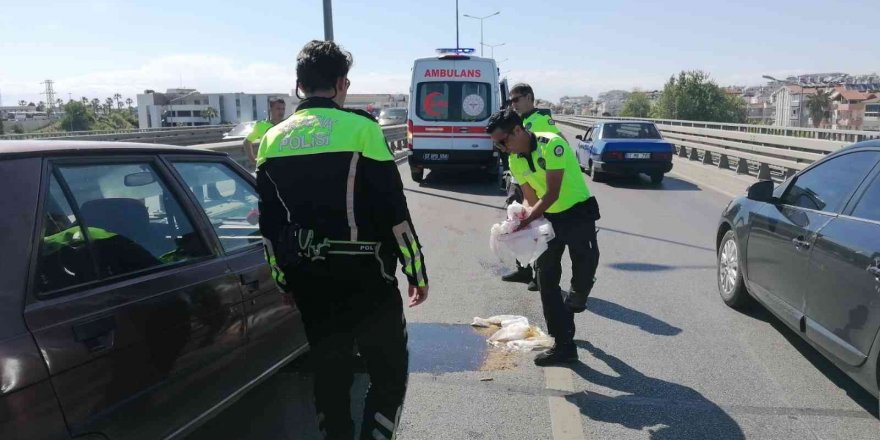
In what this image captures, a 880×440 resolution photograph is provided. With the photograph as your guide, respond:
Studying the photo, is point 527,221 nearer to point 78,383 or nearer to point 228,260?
point 228,260

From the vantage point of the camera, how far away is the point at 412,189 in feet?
50.9

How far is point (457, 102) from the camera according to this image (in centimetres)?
1554

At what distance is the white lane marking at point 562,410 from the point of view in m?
3.55

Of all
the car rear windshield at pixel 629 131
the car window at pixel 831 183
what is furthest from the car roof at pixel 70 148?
the car rear windshield at pixel 629 131

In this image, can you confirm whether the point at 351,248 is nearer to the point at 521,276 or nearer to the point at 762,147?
the point at 521,276

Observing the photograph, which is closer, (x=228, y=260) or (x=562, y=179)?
(x=228, y=260)

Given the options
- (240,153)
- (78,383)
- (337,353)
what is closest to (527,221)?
(337,353)

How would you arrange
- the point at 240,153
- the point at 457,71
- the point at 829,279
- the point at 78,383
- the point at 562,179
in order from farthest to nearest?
the point at 457,71 < the point at 240,153 < the point at 562,179 < the point at 829,279 < the point at 78,383

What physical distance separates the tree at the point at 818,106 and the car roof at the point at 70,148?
376 feet

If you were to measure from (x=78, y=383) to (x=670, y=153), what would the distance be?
50.0ft

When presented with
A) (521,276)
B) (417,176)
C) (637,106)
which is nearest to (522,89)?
(521,276)

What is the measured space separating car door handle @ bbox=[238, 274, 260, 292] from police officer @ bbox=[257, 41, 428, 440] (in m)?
0.60

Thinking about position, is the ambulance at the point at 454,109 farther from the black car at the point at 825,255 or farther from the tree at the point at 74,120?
the tree at the point at 74,120

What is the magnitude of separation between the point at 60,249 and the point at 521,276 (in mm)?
4985
